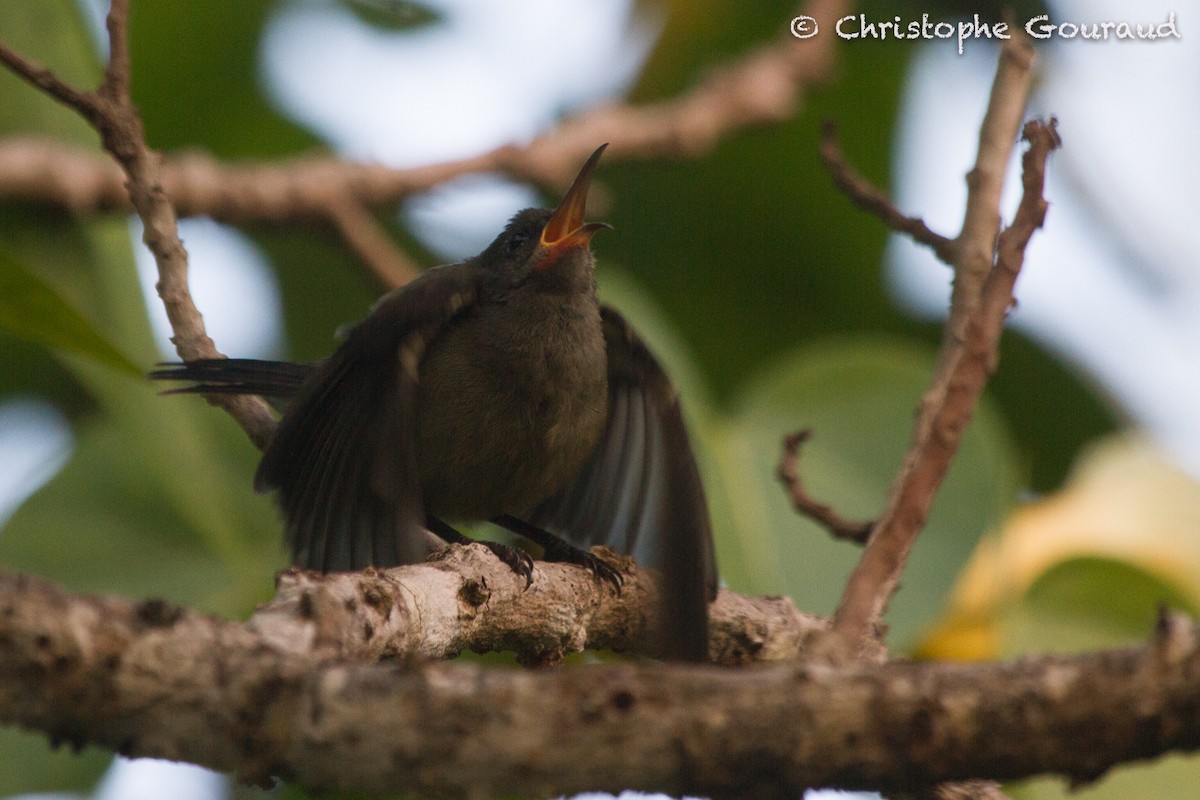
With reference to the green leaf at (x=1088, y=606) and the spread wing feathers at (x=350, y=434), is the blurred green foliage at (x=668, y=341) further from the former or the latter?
the spread wing feathers at (x=350, y=434)

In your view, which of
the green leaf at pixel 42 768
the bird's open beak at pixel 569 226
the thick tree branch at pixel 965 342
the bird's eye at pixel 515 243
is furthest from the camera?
the bird's eye at pixel 515 243

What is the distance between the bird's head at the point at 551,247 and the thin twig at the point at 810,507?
4.21 ft

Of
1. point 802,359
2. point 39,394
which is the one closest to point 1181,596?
point 802,359

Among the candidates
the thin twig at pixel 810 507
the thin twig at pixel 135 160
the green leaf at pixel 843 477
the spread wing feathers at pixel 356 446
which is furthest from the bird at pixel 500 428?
the green leaf at pixel 843 477

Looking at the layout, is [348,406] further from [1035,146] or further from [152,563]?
[1035,146]

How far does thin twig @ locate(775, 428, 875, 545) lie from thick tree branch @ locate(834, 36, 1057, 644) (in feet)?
0.78

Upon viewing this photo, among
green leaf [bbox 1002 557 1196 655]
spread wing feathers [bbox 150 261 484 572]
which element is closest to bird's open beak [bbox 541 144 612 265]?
spread wing feathers [bbox 150 261 484 572]

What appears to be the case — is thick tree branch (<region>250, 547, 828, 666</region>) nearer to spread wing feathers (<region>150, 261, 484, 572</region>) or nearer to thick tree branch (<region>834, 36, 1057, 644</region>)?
thick tree branch (<region>834, 36, 1057, 644</region>)

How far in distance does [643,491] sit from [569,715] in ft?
8.45

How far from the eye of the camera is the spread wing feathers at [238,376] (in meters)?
3.11

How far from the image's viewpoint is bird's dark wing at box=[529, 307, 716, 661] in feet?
10.0

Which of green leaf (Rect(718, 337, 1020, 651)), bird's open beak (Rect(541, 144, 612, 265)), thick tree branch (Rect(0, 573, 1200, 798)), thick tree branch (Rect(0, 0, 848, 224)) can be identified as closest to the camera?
thick tree branch (Rect(0, 573, 1200, 798))

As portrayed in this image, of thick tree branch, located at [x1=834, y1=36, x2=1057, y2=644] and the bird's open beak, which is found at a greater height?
the bird's open beak

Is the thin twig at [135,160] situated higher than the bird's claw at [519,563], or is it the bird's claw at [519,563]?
the thin twig at [135,160]
